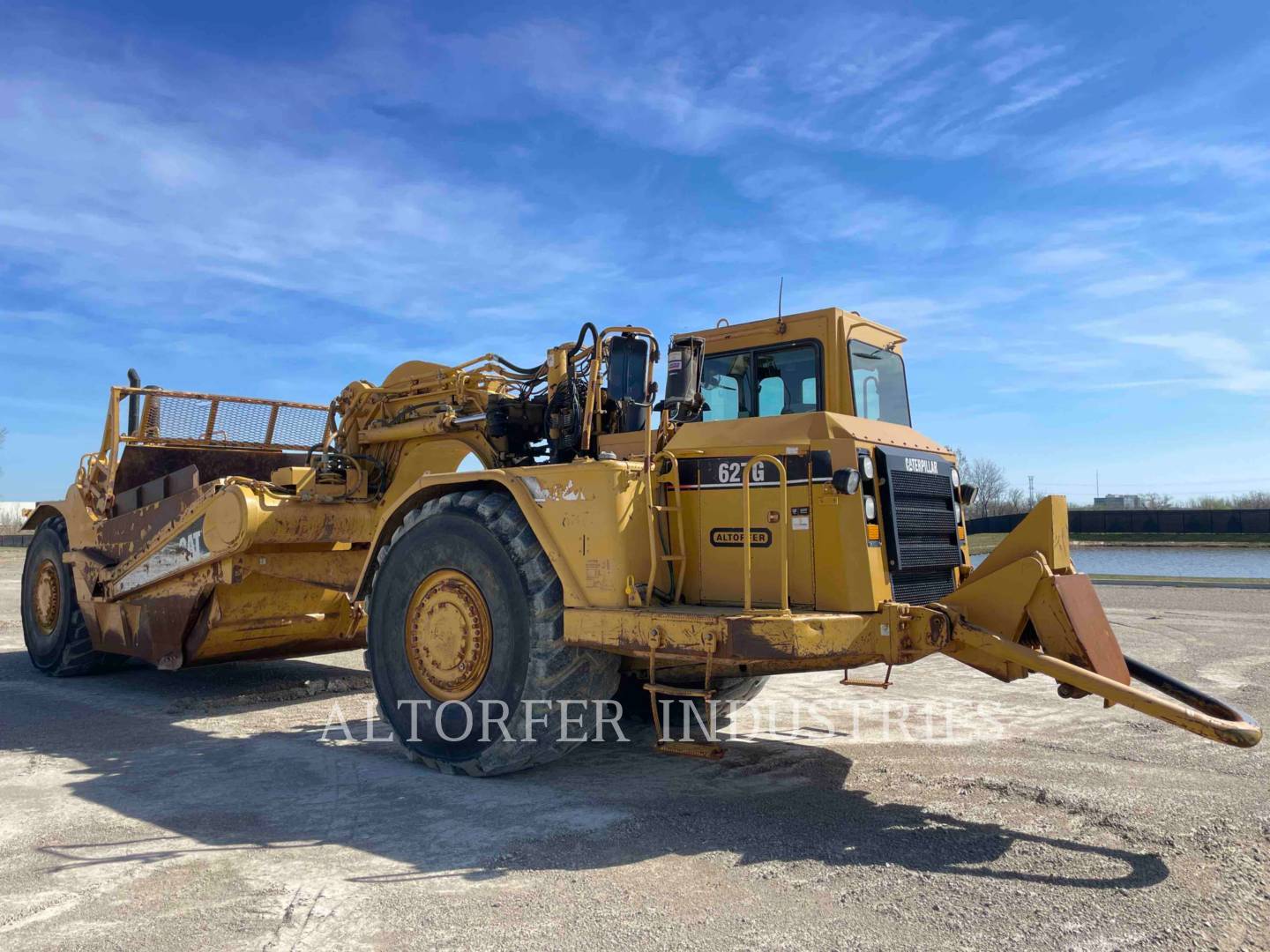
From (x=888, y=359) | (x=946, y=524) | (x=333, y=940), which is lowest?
(x=333, y=940)

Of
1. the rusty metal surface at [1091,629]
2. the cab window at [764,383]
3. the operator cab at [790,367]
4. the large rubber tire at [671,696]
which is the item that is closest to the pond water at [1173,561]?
the large rubber tire at [671,696]

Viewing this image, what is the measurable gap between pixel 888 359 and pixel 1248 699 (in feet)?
13.4

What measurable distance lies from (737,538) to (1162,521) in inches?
1303

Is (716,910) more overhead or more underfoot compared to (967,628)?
more underfoot

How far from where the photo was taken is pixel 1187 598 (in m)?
16.2

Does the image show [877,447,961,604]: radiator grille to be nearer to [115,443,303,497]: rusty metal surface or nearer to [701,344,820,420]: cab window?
[701,344,820,420]: cab window

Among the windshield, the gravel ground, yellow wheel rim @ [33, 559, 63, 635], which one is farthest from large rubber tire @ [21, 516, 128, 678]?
the windshield

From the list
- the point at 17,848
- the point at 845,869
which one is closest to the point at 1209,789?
the point at 845,869

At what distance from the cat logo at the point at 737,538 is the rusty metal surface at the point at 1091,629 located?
1.41 meters

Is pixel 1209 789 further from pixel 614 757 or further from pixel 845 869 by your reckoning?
pixel 614 757

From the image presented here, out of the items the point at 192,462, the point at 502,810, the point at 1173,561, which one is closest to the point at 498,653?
the point at 502,810

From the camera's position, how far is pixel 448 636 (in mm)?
5762

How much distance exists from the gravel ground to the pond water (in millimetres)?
17492

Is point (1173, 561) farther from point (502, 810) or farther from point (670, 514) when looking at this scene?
point (502, 810)
